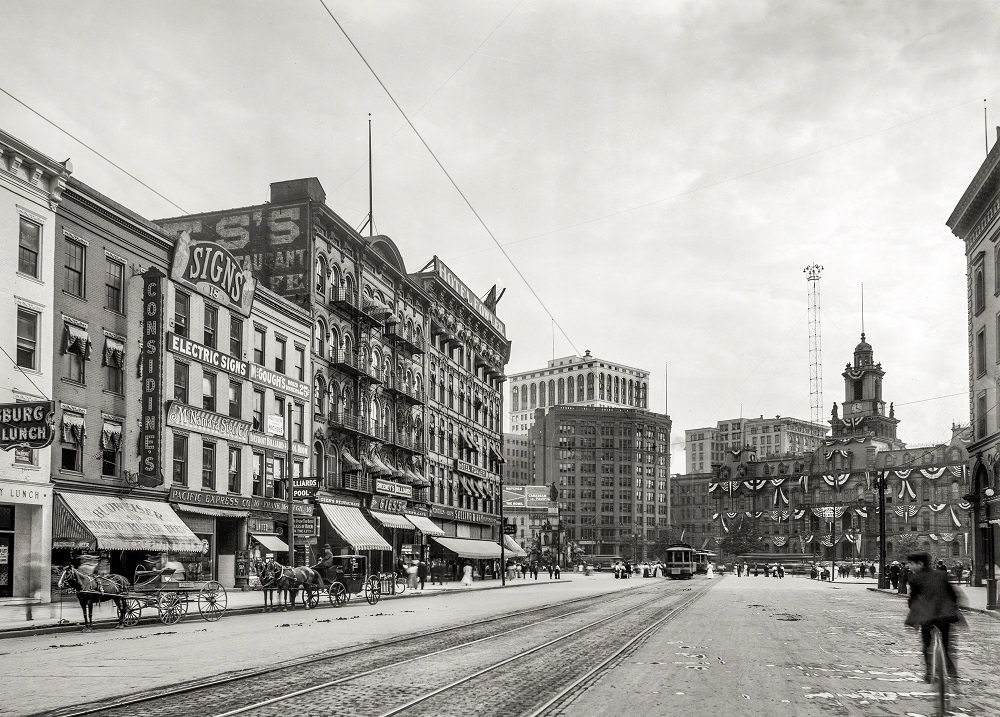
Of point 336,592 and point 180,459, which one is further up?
point 180,459

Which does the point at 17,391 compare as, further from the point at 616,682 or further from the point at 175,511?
the point at 616,682

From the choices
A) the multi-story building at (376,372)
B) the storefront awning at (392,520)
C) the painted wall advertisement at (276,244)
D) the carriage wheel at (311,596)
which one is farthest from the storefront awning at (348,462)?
the carriage wheel at (311,596)

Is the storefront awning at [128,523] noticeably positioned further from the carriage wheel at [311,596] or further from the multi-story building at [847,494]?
the multi-story building at [847,494]

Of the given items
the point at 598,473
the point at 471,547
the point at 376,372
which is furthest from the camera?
the point at 598,473

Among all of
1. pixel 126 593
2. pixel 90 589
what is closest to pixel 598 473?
pixel 126 593

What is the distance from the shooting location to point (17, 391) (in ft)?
94.8

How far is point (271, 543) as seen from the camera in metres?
42.9

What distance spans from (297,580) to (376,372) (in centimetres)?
2599

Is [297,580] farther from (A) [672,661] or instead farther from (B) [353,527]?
(B) [353,527]

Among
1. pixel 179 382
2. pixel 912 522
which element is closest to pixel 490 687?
pixel 179 382

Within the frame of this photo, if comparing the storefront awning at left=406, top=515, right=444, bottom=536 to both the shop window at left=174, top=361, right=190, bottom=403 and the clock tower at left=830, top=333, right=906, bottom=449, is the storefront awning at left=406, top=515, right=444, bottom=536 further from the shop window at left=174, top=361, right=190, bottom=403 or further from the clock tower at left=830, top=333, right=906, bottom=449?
the clock tower at left=830, top=333, right=906, bottom=449

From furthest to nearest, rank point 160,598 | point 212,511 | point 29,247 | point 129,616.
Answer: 1. point 212,511
2. point 29,247
3. point 160,598
4. point 129,616

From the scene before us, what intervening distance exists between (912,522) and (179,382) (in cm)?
13121

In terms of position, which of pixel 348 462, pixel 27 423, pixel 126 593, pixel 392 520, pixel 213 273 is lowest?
pixel 126 593
